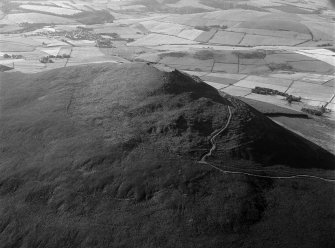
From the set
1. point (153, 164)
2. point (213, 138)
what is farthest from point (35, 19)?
point (153, 164)

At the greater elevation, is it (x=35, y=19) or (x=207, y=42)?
(x=207, y=42)

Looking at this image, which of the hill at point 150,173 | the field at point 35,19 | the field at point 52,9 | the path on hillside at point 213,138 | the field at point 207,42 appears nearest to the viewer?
the hill at point 150,173

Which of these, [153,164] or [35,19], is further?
[35,19]

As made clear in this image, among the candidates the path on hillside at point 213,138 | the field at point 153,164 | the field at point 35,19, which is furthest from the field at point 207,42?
the path on hillside at point 213,138

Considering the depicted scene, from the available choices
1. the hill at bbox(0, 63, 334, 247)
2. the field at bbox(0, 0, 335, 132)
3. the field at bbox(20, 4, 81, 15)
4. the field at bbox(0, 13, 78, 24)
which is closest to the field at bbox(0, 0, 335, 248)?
the hill at bbox(0, 63, 334, 247)

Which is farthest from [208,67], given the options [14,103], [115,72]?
[14,103]

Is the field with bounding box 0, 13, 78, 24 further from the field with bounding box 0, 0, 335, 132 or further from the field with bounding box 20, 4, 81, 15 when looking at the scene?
the field with bounding box 20, 4, 81, 15

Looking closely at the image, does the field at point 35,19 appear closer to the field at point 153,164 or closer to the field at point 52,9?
the field at point 52,9

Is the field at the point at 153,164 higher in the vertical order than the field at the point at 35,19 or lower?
higher

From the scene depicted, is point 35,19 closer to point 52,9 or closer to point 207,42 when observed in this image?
point 52,9
